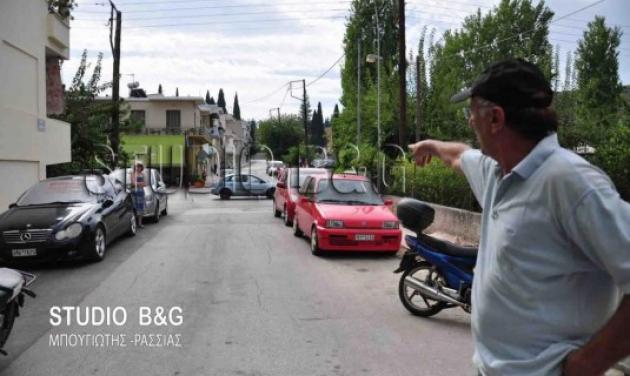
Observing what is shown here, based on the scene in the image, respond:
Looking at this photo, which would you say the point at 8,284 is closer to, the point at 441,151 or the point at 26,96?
the point at 441,151

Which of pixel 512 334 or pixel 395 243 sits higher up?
pixel 512 334

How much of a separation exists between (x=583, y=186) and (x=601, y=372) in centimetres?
54

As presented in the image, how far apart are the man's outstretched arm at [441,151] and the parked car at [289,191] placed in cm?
1145

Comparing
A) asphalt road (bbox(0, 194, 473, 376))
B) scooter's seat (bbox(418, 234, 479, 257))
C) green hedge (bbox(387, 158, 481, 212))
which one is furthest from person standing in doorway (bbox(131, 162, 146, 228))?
scooter's seat (bbox(418, 234, 479, 257))

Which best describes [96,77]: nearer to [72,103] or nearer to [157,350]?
[72,103]

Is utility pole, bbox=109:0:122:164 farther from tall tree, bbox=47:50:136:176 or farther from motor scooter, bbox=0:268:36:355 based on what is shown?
motor scooter, bbox=0:268:36:355

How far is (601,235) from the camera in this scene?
1511 millimetres

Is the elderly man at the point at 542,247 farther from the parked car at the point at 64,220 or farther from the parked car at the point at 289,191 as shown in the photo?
the parked car at the point at 289,191

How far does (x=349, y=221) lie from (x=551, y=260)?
8.58 metres

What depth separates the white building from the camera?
46.8ft

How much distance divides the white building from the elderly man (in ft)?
48.3

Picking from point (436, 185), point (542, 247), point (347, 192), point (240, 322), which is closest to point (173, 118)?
point (436, 185)

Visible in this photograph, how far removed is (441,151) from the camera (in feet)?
9.14

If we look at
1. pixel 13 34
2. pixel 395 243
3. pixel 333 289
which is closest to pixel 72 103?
pixel 13 34
